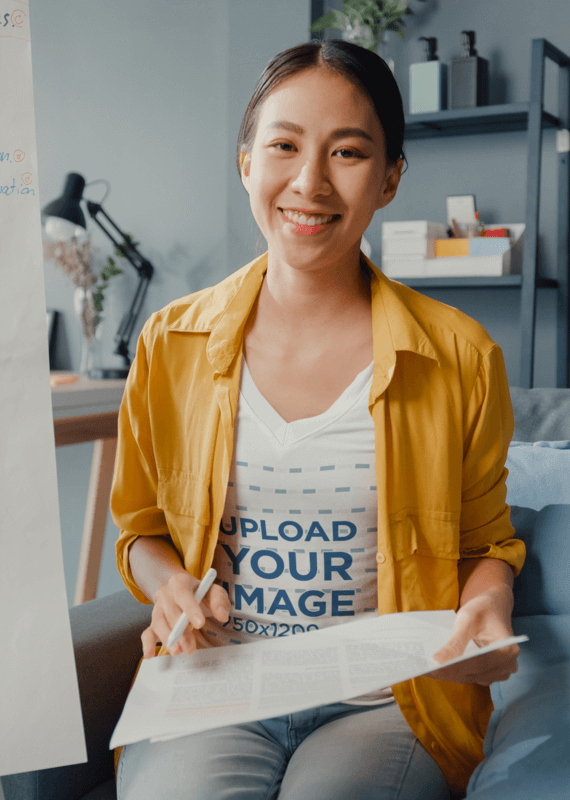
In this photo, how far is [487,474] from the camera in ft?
3.20

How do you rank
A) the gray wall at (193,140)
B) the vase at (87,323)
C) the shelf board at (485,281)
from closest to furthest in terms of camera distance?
1. the shelf board at (485,281)
2. the gray wall at (193,140)
3. the vase at (87,323)

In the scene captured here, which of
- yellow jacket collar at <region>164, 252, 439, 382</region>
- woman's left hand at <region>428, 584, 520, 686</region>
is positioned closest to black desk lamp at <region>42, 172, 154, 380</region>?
yellow jacket collar at <region>164, 252, 439, 382</region>

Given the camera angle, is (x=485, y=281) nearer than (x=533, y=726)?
No

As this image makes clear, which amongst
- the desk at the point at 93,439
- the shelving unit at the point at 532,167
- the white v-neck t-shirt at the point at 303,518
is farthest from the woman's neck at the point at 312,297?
the shelving unit at the point at 532,167

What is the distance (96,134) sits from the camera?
285 cm

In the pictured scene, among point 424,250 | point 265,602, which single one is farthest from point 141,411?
point 424,250

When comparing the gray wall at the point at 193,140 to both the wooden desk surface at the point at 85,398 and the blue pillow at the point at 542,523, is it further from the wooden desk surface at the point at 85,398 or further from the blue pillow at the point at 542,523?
the blue pillow at the point at 542,523

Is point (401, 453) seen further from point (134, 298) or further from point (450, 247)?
point (134, 298)

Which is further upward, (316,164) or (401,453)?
(316,164)

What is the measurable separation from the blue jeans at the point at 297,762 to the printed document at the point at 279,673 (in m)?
0.14

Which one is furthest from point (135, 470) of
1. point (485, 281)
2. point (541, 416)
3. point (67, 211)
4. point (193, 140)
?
point (193, 140)

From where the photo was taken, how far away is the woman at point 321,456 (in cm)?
89

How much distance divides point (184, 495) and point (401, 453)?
0.30m

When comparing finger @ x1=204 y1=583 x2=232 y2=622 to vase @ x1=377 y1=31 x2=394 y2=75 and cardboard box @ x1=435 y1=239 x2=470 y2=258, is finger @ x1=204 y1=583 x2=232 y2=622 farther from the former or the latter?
vase @ x1=377 y1=31 x2=394 y2=75
